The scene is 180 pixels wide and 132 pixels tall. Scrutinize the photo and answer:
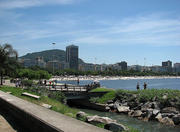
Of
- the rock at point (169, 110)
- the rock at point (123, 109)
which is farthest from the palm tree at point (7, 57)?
the rock at point (169, 110)

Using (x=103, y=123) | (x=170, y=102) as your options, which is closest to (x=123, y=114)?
(x=170, y=102)

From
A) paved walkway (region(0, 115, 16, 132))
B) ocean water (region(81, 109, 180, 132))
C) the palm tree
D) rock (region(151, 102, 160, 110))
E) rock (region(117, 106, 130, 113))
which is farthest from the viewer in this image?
the palm tree

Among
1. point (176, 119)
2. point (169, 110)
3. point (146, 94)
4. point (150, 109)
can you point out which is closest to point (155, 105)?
point (150, 109)

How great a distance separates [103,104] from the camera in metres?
33.3

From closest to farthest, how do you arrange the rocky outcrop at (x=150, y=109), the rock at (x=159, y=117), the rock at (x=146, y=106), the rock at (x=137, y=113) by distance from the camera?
the rocky outcrop at (x=150, y=109) → the rock at (x=159, y=117) → the rock at (x=137, y=113) → the rock at (x=146, y=106)

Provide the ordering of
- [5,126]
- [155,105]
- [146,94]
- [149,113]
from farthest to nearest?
[146,94] < [155,105] < [149,113] < [5,126]

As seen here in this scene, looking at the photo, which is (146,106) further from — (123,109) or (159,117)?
(159,117)

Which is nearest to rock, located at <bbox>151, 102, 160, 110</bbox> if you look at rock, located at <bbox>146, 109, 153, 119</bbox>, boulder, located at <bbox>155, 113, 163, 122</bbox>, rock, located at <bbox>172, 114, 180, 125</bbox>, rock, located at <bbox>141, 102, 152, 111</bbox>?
rock, located at <bbox>141, 102, 152, 111</bbox>

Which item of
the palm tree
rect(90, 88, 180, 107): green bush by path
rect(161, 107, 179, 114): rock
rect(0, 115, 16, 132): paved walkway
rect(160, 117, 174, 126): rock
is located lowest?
rect(160, 117, 174, 126): rock

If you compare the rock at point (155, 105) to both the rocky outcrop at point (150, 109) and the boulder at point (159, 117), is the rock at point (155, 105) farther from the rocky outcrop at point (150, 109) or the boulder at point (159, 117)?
the boulder at point (159, 117)

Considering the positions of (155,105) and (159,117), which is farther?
(155,105)

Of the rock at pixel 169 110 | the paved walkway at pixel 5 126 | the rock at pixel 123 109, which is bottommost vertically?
the rock at pixel 123 109

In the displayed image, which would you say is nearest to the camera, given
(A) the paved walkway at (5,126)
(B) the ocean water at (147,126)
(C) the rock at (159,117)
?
(A) the paved walkway at (5,126)

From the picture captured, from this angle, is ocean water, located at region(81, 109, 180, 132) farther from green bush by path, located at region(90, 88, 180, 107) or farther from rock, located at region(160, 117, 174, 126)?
green bush by path, located at region(90, 88, 180, 107)
